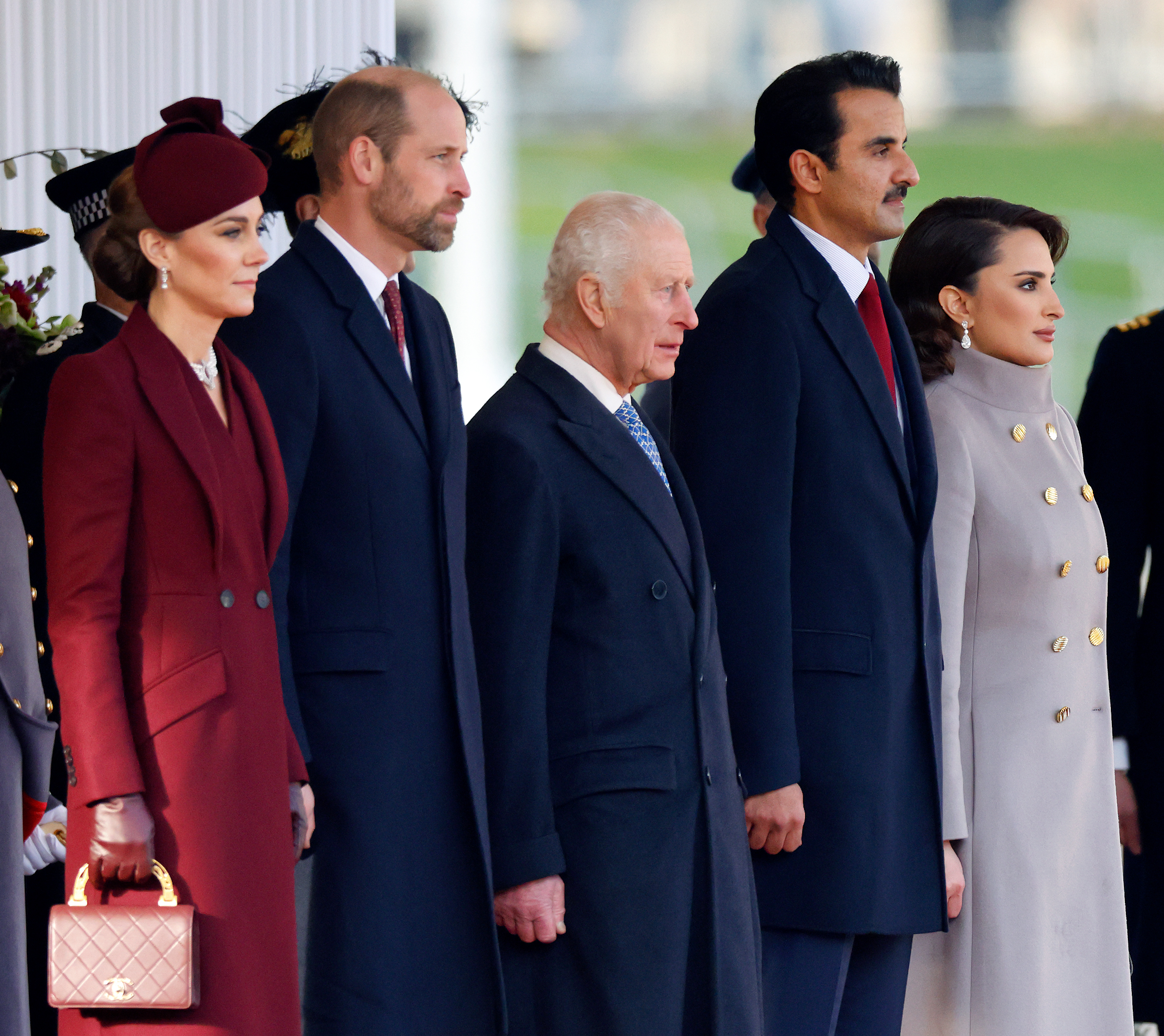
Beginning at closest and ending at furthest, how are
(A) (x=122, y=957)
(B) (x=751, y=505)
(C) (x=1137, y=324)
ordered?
(A) (x=122, y=957) < (B) (x=751, y=505) < (C) (x=1137, y=324)

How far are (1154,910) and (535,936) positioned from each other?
156 cm

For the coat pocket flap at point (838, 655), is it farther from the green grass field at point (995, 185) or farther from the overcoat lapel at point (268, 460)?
the green grass field at point (995, 185)

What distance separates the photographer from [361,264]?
2438mm

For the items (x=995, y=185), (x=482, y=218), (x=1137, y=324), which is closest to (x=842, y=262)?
(x=1137, y=324)

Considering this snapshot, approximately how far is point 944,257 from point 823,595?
0.72 m

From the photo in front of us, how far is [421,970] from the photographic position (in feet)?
7.55

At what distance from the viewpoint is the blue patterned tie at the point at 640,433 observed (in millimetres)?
2568

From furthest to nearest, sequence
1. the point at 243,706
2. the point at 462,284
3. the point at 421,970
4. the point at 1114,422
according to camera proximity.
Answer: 1. the point at 462,284
2. the point at 1114,422
3. the point at 421,970
4. the point at 243,706

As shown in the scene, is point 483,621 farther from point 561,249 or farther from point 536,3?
point 536,3

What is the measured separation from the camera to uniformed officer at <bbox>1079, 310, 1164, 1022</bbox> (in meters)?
3.34

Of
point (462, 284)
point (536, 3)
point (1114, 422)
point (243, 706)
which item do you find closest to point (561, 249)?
point (243, 706)

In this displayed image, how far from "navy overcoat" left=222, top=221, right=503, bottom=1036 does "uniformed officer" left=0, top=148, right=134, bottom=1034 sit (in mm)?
415

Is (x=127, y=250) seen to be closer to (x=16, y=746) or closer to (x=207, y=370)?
(x=207, y=370)

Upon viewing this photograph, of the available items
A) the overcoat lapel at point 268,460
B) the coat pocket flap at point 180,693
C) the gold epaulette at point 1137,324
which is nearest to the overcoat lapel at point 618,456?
the overcoat lapel at point 268,460
